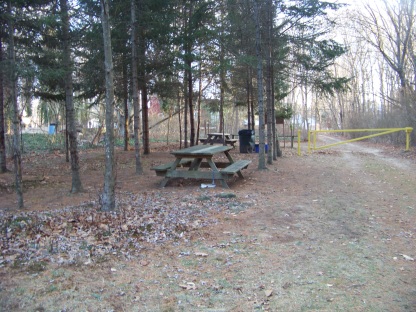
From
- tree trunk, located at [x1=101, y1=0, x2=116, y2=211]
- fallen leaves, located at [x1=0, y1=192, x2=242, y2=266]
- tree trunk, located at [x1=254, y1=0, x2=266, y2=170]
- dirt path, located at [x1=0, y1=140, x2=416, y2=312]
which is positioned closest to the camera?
dirt path, located at [x1=0, y1=140, x2=416, y2=312]

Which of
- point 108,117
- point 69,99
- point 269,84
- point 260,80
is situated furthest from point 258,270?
point 269,84

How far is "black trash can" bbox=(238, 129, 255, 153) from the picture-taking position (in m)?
17.5

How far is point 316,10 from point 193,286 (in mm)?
10409

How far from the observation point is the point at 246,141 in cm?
1755

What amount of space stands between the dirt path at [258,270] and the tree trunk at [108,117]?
1.44 metres

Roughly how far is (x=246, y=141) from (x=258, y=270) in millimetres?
13927

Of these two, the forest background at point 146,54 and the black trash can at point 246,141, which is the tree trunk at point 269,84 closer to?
the forest background at point 146,54

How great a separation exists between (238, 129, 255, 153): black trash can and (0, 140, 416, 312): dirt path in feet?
36.2

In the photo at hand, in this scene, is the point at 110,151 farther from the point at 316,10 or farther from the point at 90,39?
the point at 316,10

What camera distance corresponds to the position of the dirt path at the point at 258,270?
3.14m

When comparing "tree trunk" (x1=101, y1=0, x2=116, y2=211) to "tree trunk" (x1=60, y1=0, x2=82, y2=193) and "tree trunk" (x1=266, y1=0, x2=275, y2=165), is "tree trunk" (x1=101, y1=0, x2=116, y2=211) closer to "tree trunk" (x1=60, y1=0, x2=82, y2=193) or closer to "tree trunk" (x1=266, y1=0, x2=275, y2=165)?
"tree trunk" (x1=60, y1=0, x2=82, y2=193)

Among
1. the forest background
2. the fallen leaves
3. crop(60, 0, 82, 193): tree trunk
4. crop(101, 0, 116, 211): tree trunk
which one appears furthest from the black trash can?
crop(101, 0, 116, 211): tree trunk

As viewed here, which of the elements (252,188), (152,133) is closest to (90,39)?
(252,188)

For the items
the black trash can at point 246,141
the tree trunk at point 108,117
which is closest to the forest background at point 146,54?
the tree trunk at point 108,117
